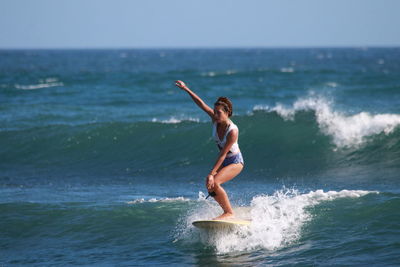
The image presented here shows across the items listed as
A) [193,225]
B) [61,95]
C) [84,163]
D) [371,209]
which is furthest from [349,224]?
[61,95]

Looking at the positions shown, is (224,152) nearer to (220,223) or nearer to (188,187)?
(220,223)

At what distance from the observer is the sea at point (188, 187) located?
865cm

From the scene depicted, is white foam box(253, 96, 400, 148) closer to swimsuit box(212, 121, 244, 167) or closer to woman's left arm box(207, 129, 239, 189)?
swimsuit box(212, 121, 244, 167)

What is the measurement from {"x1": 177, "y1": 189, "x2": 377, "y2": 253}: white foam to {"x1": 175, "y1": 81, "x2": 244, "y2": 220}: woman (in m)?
0.39

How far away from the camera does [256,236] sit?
8.70m

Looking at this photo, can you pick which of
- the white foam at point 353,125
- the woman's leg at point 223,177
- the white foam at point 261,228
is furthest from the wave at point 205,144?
the woman's leg at point 223,177

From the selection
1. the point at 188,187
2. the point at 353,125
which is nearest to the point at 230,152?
the point at 188,187

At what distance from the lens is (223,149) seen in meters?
8.05

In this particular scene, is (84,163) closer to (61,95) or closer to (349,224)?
(349,224)

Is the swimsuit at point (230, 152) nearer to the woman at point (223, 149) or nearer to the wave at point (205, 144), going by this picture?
the woman at point (223, 149)

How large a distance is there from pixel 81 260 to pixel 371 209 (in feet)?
13.7

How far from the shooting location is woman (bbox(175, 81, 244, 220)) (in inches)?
316

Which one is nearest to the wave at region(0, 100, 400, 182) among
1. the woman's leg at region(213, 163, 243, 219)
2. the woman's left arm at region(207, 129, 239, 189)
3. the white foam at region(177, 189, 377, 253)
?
the white foam at region(177, 189, 377, 253)

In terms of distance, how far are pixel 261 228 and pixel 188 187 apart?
14.7ft
